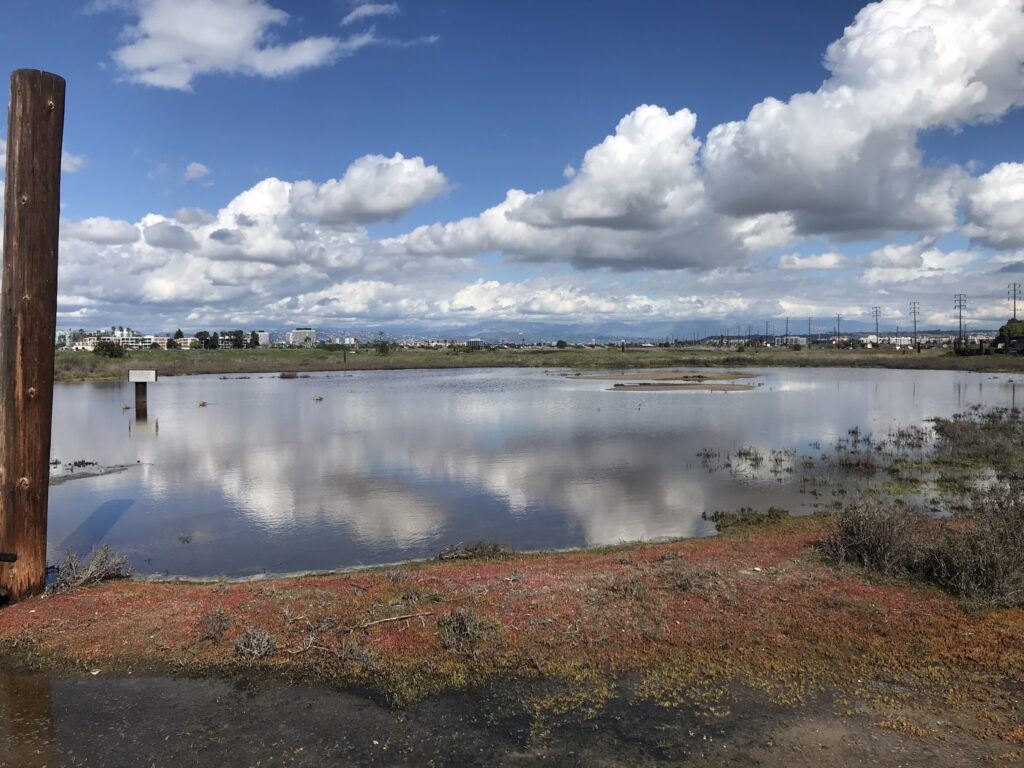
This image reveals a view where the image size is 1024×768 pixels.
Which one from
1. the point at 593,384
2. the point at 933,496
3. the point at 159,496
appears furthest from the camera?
the point at 593,384

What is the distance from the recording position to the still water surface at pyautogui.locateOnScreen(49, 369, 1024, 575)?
15.2 meters

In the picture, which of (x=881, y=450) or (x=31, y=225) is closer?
(x=31, y=225)

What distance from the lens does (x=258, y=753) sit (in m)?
6.12

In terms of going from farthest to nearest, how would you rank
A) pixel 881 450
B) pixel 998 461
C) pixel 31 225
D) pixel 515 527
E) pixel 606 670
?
pixel 881 450
pixel 998 461
pixel 515 527
pixel 31 225
pixel 606 670

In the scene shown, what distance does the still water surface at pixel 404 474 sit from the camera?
1517 cm

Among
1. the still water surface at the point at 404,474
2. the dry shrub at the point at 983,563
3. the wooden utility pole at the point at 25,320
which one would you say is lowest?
the still water surface at the point at 404,474

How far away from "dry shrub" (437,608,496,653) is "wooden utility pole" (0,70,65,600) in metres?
6.09

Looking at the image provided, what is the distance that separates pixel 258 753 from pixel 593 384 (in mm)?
65808

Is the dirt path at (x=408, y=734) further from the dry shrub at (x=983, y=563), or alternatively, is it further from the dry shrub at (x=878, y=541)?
the dry shrub at (x=878, y=541)

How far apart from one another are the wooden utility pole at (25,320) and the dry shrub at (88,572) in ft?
2.28

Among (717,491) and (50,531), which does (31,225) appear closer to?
(50,531)

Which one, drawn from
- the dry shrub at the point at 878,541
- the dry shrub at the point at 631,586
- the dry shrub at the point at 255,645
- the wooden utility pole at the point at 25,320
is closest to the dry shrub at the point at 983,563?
the dry shrub at the point at 878,541

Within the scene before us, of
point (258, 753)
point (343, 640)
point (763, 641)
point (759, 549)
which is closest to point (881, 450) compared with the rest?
point (759, 549)

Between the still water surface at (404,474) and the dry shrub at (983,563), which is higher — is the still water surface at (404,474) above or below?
below
